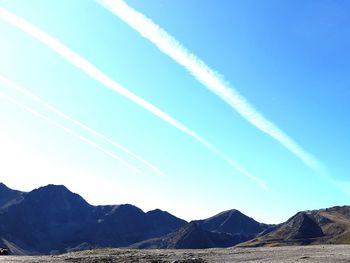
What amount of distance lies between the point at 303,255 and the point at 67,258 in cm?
1894

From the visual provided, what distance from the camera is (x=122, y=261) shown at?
33.8 m

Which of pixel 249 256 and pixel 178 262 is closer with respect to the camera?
pixel 178 262

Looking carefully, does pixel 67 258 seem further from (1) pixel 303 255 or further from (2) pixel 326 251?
(2) pixel 326 251

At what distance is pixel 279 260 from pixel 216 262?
448 cm

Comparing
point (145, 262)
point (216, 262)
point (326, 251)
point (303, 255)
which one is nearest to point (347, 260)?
point (303, 255)

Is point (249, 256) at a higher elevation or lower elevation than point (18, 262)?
higher

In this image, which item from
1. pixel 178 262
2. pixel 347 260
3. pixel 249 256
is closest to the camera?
pixel 347 260

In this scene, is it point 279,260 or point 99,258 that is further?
point 99,258

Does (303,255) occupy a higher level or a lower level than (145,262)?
higher

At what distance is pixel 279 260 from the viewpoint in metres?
31.1

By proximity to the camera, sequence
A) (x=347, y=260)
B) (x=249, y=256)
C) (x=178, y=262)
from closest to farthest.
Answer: (x=347, y=260)
(x=178, y=262)
(x=249, y=256)

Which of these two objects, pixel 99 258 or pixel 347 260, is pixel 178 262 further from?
pixel 347 260

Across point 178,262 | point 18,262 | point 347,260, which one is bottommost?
point 18,262

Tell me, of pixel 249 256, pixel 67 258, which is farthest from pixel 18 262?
pixel 249 256
